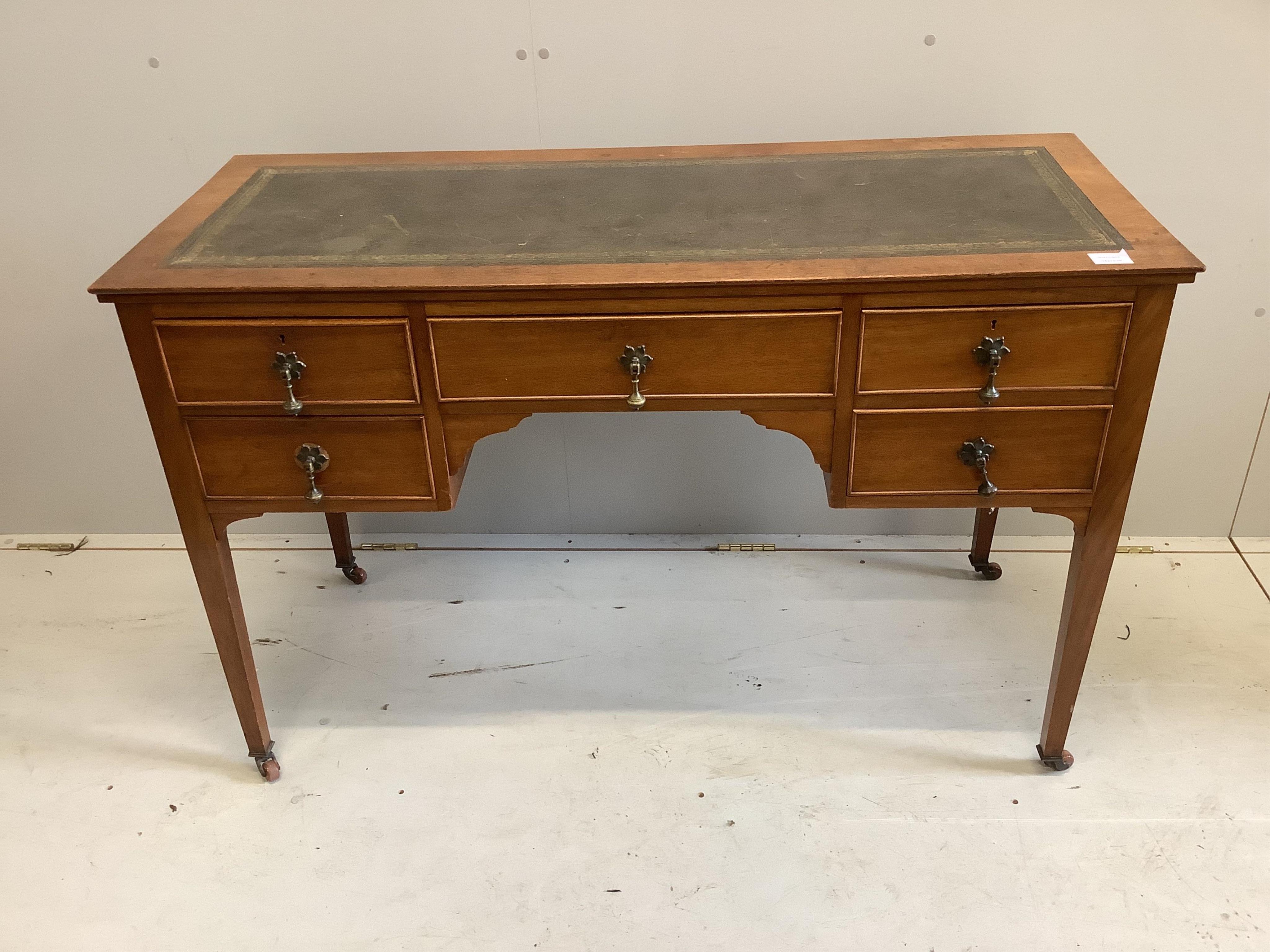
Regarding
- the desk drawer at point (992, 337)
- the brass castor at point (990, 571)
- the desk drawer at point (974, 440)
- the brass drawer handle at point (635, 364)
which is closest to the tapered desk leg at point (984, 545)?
the brass castor at point (990, 571)

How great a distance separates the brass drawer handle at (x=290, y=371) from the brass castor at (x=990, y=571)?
67.1 inches

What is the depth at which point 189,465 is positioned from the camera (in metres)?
1.83

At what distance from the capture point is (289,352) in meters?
1.71

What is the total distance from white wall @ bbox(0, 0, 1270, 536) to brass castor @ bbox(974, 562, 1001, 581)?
539mm

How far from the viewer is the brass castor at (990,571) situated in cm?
260

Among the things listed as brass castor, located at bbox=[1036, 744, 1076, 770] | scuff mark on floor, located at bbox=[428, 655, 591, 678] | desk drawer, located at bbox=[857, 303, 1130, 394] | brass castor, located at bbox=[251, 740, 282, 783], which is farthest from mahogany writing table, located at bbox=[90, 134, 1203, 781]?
scuff mark on floor, located at bbox=[428, 655, 591, 678]

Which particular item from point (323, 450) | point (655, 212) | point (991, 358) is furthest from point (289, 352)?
point (991, 358)

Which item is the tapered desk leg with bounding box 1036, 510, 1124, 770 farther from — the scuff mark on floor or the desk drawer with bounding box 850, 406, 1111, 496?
the scuff mark on floor

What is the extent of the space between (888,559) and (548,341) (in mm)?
1346

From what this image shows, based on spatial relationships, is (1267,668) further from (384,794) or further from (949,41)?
(384,794)

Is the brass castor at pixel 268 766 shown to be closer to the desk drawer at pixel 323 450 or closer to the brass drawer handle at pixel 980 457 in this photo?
the desk drawer at pixel 323 450

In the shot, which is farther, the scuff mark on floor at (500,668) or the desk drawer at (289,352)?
the scuff mark on floor at (500,668)

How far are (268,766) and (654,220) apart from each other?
4.35 ft

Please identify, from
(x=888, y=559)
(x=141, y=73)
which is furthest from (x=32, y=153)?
(x=888, y=559)
